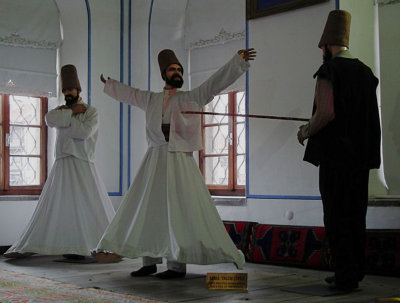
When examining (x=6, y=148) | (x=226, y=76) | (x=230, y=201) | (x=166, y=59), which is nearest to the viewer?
(x=226, y=76)

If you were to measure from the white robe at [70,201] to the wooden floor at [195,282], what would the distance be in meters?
0.17

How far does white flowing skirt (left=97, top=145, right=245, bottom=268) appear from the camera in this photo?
167 inches

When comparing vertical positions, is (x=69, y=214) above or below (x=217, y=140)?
below

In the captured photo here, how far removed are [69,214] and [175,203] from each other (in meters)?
1.45

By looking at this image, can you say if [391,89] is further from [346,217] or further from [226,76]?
[346,217]

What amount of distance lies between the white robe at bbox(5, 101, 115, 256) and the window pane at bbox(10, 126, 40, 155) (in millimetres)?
1175

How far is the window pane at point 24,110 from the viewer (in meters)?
6.70

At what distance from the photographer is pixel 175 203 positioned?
438 cm

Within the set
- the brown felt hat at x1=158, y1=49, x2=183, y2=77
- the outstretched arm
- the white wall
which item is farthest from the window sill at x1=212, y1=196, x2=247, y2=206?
the brown felt hat at x1=158, y1=49, x2=183, y2=77

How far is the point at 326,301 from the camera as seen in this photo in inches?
140

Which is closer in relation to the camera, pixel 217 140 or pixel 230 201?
Answer: pixel 230 201

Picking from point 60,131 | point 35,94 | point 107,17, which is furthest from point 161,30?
point 60,131

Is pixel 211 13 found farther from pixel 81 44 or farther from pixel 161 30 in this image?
pixel 81 44

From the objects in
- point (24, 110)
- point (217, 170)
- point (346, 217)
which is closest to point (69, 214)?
point (24, 110)
